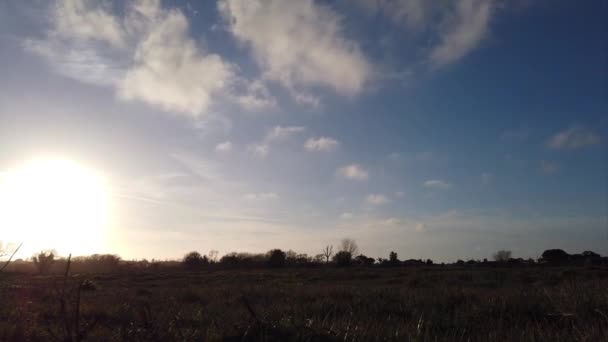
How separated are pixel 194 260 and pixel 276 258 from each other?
20.1 meters

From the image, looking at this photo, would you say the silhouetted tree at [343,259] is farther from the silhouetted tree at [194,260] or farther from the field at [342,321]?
the field at [342,321]

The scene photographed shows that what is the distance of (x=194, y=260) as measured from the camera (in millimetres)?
103438

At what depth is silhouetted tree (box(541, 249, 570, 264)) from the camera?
82.0 meters

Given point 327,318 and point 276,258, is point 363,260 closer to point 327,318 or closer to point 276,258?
point 276,258

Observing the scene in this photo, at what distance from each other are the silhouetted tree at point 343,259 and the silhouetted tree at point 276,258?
1203 cm

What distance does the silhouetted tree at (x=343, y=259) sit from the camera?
92625 millimetres

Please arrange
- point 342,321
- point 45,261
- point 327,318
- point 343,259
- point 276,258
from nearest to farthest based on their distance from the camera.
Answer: point 342,321 < point 327,318 < point 45,261 < point 343,259 < point 276,258

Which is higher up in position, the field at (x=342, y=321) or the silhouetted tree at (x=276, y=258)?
the silhouetted tree at (x=276, y=258)

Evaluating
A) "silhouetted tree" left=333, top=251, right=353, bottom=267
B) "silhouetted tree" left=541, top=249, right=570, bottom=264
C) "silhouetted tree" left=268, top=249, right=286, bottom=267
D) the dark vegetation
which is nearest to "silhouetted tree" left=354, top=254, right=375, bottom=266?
"silhouetted tree" left=333, top=251, right=353, bottom=267

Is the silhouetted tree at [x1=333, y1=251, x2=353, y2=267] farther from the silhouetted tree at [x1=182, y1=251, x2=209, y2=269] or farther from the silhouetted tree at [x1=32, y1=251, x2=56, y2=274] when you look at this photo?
the silhouetted tree at [x1=32, y1=251, x2=56, y2=274]

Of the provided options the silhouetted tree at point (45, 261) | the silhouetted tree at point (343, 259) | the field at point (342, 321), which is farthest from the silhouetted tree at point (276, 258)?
the field at point (342, 321)

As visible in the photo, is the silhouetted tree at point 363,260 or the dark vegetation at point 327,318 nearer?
the dark vegetation at point 327,318

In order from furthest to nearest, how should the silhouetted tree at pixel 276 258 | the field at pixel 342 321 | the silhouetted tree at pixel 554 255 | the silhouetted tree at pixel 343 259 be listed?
the silhouetted tree at pixel 276 258 < the silhouetted tree at pixel 343 259 < the silhouetted tree at pixel 554 255 < the field at pixel 342 321

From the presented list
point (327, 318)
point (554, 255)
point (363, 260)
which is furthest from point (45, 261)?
point (554, 255)
